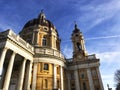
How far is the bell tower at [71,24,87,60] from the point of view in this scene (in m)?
30.0

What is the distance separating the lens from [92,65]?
89.7ft

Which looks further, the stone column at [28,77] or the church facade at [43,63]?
the stone column at [28,77]

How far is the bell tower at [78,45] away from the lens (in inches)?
1180

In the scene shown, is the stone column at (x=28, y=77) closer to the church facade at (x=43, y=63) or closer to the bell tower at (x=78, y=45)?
the church facade at (x=43, y=63)

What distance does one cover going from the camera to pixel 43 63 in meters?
24.4

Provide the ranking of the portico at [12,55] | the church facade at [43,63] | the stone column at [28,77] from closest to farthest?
the portico at [12,55], the church facade at [43,63], the stone column at [28,77]

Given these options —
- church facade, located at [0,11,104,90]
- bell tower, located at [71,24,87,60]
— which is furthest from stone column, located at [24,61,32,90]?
bell tower, located at [71,24,87,60]

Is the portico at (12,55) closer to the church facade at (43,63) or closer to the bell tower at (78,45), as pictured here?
the church facade at (43,63)

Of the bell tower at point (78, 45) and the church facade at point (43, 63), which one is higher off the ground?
the bell tower at point (78, 45)

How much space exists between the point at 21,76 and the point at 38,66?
15.8 feet

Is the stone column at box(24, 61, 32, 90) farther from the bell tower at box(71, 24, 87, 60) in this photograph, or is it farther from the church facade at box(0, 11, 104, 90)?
the bell tower at box(71, 24, 87, 60)

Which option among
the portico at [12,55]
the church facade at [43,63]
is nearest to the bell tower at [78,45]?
the church facade at [43,63]

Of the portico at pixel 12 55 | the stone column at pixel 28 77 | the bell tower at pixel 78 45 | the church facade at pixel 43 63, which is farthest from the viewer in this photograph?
the bell tower at pixel 78 45

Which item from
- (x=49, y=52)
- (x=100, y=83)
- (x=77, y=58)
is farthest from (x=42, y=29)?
(x=100, y=83)
